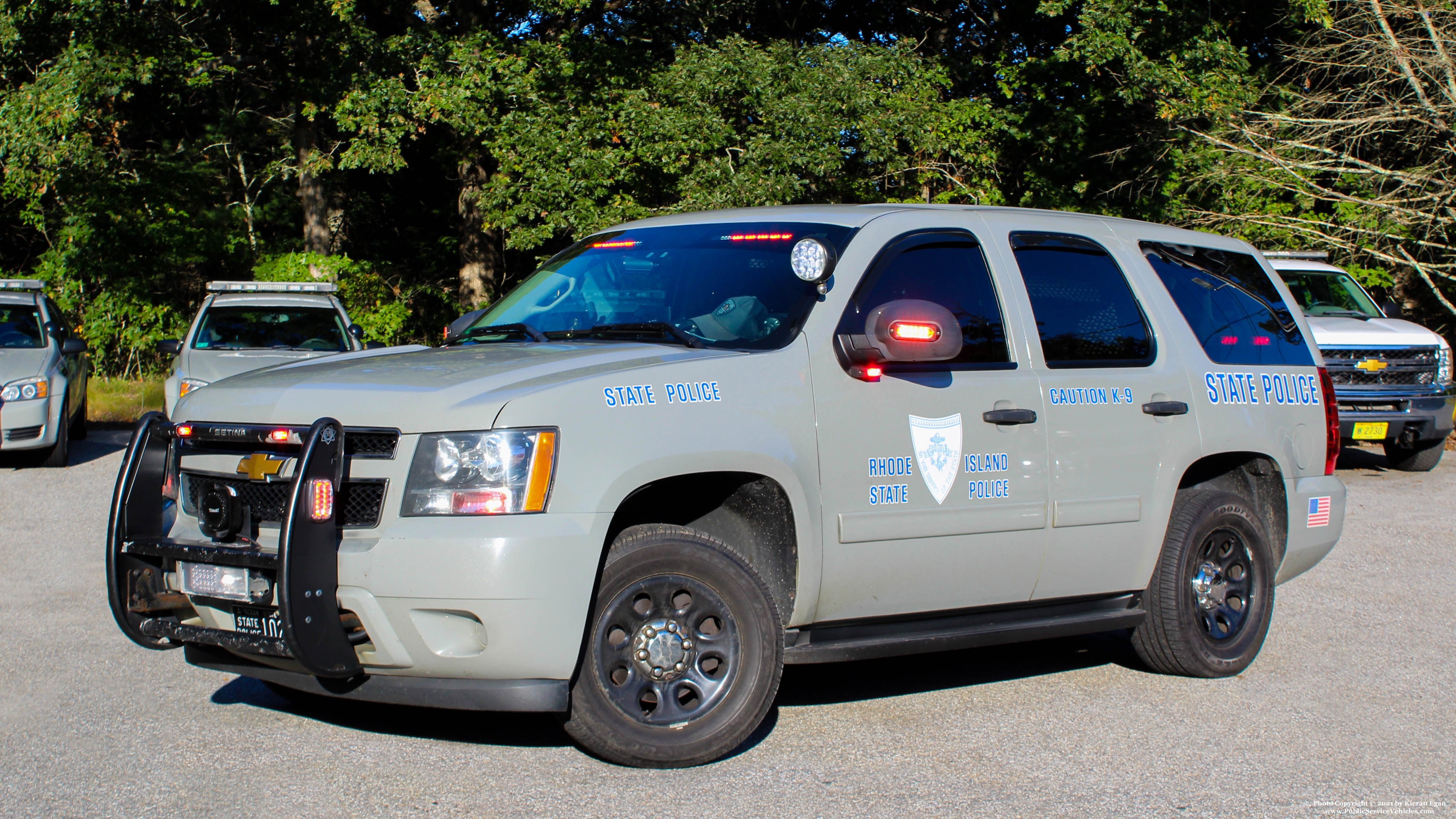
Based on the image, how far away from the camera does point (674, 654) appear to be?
432 cm

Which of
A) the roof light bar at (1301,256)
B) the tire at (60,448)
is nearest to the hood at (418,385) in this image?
the tire at (60,448)

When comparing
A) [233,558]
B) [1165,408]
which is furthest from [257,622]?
[1165,408]

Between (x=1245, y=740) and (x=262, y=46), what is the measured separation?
2156cm

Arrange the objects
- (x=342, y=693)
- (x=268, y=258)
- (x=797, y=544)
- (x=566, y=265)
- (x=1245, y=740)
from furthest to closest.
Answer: (x=268, y=258) → (x=566, y=265) → (x=1245, y=740) → (x=797, y=544) → (x=342, y=693)

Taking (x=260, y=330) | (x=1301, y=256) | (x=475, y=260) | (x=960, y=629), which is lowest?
(x=960, y=629)

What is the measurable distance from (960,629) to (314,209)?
22.6m

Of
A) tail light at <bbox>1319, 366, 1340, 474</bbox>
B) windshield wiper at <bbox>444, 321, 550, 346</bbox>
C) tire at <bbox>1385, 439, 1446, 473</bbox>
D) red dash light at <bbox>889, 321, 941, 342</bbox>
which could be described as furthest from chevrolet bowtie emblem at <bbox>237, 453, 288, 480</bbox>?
tire at <bbox>1385, 439, 1446, 473</bbox>

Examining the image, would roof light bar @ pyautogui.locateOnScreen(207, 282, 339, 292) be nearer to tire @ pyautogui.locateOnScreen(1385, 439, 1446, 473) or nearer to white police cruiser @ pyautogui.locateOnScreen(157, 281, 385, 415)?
white police cruiser @ pyautogui.locateOnScreen(157, 281, 385, 415)

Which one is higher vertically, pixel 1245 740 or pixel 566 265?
pixel 566 265

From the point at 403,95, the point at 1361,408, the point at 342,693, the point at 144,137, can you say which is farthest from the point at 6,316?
the point at 144,137

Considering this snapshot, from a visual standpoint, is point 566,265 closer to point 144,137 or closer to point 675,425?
point 675,425

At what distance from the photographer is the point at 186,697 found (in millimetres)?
5191

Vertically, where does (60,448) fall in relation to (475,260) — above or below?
below

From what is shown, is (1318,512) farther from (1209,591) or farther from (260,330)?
(260,330)
